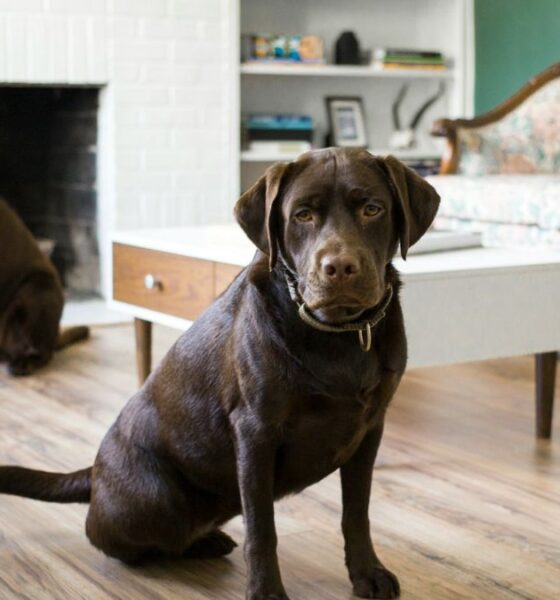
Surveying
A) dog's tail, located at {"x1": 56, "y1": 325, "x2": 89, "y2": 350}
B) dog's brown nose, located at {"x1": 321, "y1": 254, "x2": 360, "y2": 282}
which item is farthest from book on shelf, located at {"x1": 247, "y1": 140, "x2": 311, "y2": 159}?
dog's brown nose, located at {"x1": 321, "y1": 254, "x2": 360, "y2": 282}

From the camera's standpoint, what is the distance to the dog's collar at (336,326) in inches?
63.7

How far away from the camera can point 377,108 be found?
19.7ft

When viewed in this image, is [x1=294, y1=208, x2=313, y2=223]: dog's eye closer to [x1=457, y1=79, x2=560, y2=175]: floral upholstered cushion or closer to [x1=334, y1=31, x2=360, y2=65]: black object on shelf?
[x1=457, y1=79, x2=560, y2=175]: floral upholstered cushion

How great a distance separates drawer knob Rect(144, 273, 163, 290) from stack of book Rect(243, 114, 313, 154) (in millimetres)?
2423

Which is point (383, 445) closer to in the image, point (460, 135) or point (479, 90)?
point (460, 135)

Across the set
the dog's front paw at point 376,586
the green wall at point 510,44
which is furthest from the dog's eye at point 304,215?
the green wall at point 510,44

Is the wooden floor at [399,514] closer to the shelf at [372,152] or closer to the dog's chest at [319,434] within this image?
the dog's chest at [319,434]

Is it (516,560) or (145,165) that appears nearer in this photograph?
(516,560)

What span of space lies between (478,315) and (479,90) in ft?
11.4

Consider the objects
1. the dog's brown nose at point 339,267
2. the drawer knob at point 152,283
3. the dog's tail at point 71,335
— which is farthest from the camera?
the dog's tail at point 71,335

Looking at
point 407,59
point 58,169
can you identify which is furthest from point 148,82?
point 407,59

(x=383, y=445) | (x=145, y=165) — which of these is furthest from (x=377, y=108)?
(x=383, y=445)

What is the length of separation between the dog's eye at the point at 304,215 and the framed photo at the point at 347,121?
4220 mm

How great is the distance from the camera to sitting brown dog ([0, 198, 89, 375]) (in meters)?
3.71
